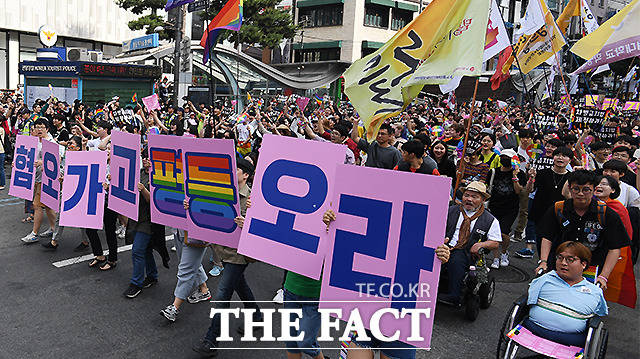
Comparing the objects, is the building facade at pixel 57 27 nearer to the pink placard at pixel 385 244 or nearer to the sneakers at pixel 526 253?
the sneakers at pixel 526 253

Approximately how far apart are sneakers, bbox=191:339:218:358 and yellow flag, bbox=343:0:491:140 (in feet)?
7.82

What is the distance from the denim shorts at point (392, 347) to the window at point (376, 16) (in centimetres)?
→ 4327

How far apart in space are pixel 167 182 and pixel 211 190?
0.74 m

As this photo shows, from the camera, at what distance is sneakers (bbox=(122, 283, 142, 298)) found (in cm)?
548

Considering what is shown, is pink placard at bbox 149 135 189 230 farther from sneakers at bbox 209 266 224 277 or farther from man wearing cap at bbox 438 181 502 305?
man wearing cap at bbox 438 181 502 305

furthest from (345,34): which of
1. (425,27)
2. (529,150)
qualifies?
(425,27)

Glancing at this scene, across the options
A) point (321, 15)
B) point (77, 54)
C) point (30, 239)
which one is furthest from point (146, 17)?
point (30, 239)

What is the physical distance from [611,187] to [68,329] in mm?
5400

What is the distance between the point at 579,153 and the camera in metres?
8.31

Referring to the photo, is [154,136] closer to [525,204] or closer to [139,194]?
[139,194]

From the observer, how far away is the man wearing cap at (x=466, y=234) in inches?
202

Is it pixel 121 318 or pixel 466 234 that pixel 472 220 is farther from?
pixel 121 318

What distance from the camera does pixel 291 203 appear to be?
11.6 feet

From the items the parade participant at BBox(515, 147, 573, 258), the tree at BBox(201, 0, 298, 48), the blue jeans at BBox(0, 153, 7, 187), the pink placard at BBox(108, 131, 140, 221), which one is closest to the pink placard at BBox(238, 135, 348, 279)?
the pink placard at BBox(108, 131, 140, 221)
